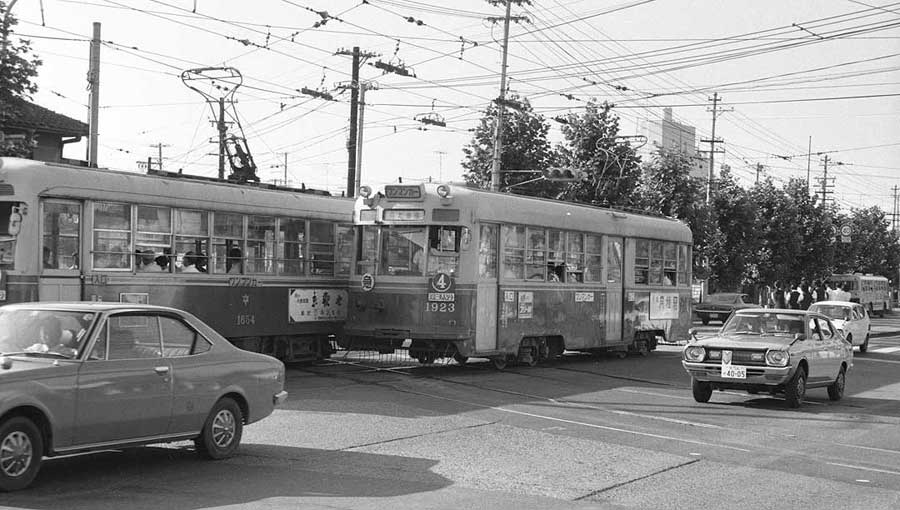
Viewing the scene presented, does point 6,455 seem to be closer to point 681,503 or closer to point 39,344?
point 39,344

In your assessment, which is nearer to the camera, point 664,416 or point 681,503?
point 681,503

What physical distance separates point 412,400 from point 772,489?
23.0 ft

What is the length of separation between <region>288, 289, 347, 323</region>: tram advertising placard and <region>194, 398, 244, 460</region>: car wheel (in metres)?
9.76

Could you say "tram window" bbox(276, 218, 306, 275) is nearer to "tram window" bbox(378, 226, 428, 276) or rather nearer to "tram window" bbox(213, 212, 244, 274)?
"tram window" bbox(213, 212, 244, 274)

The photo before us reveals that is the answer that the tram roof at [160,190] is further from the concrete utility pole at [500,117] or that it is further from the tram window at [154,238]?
the concrete utility pole at [500,117]

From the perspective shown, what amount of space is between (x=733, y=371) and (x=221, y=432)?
8.80 metres

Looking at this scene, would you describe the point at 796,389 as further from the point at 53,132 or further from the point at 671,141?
the point at 671,141

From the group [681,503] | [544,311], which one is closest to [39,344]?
[681,503]

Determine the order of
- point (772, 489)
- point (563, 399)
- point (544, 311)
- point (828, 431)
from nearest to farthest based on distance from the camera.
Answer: point (772, 489), point (828, 431), point (563, 399), point (544, 311)

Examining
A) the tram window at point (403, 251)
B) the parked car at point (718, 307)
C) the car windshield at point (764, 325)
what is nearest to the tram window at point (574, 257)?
the tram window at point (403, 251)

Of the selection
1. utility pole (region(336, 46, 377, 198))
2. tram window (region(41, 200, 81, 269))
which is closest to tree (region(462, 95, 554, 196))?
utility pole (region(336, 46, 377, 198))

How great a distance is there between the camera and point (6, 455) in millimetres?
8508

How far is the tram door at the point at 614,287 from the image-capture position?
25109 millimetres

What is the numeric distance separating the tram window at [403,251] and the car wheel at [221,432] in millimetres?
9775
